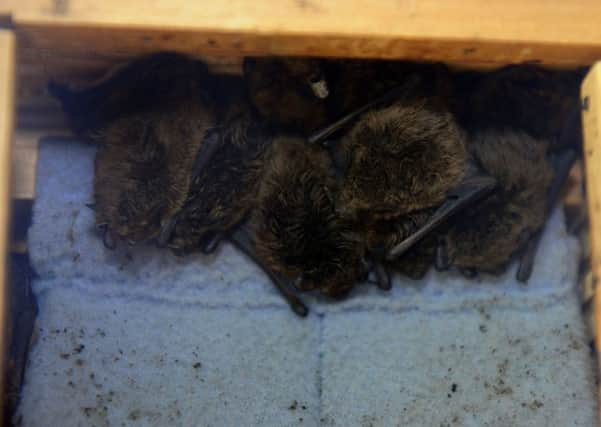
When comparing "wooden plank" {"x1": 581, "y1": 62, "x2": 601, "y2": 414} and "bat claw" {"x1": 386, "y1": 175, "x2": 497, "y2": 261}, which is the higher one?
"wooden plank" {"x1": 581, "y1": 62, "x2": 601, "y2": 414}

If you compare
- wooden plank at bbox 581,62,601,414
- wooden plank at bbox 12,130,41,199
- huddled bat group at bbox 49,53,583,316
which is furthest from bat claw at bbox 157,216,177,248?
wooden plank at bbox 581,62,601,414

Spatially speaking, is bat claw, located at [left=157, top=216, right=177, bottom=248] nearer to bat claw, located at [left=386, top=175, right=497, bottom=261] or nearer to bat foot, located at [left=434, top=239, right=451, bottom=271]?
bat claw, located at [left=386, top=175, right=497, bottom=261]

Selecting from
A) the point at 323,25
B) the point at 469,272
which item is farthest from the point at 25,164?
the point at 469,272

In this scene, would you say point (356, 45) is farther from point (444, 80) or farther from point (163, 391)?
point (163, 391)

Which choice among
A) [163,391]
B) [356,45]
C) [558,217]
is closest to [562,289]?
[558,217]

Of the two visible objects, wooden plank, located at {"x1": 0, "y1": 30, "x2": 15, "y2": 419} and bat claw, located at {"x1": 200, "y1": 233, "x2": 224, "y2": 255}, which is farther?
bat claw, located at {"x1": 200, "y1": 233, "x2": 224, "y2": 255}

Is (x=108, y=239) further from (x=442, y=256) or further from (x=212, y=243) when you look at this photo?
(x=442, y=256)
